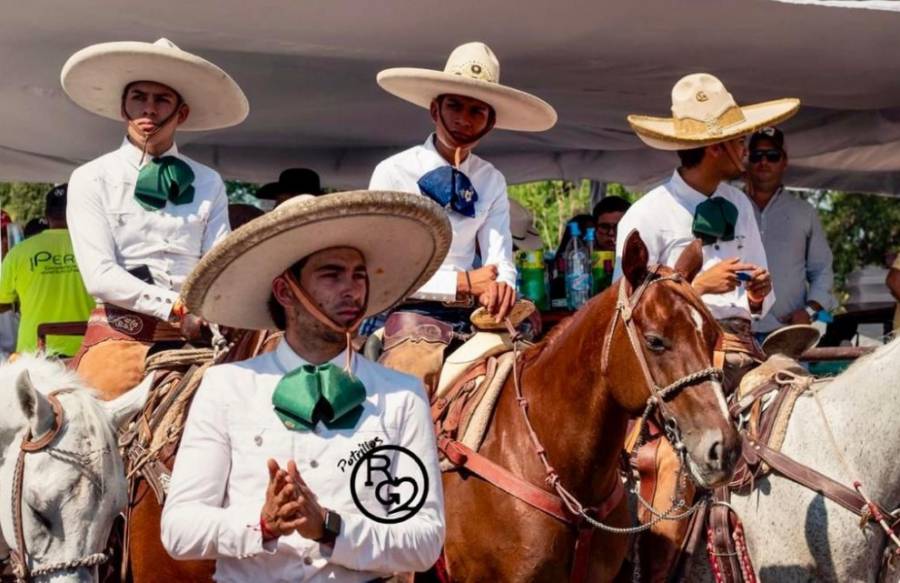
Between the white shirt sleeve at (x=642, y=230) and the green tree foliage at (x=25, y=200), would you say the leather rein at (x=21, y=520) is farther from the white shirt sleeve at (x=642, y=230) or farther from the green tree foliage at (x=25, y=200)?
the green tree foliage at (x=25, y=200)

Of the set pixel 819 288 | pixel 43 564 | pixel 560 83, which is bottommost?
pixel 43 564

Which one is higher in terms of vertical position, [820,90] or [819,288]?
[820,90]

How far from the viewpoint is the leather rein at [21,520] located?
436 centimetres

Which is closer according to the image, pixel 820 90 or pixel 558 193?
pixel 820 90

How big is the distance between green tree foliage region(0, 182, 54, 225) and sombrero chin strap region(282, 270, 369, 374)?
1491cm

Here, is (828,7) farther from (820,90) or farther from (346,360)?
(346,360)

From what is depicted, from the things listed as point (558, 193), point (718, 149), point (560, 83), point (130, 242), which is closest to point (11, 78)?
point (130, 242)

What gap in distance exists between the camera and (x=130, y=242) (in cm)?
613

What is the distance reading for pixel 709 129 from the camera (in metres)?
6.46

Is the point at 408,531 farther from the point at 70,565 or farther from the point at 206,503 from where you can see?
the point at 70,565

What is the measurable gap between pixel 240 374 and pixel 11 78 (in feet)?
17.1

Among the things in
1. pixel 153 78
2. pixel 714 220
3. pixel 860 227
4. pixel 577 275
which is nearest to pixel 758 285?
pixel 714 220

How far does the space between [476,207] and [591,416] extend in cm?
144

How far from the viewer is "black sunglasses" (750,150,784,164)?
831cm
